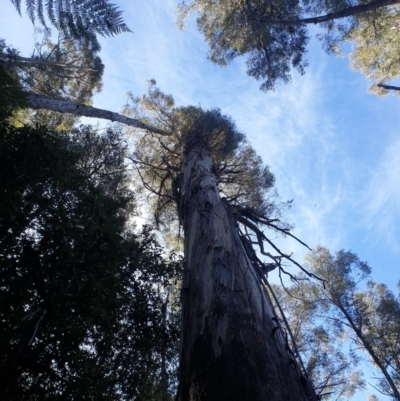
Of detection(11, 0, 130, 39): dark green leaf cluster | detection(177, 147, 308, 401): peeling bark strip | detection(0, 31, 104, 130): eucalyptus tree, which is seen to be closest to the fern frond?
detection(11, 0, 130, 39): dark green leaf cluster

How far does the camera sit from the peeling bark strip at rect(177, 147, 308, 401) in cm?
243

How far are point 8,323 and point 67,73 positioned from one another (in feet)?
44.7

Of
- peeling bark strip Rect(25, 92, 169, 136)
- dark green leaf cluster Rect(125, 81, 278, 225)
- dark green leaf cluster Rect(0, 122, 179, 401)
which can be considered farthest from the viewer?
dark green leaf cluster Rect(125, 81, 278, 225)

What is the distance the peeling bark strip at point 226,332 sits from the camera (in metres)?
2.43

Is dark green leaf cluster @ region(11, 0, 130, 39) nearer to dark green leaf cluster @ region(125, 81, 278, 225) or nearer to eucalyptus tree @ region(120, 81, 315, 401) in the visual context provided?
eucalyptus tree @ region(120, 81, 315, 401)

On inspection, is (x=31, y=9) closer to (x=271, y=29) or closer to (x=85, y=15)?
(x=85, y=15)

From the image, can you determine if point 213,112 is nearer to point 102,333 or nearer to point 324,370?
point 102,333

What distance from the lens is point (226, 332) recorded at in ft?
9.70

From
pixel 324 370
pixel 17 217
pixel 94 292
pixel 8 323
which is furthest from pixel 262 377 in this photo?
pixel 324 370

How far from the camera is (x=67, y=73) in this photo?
14.5 meters

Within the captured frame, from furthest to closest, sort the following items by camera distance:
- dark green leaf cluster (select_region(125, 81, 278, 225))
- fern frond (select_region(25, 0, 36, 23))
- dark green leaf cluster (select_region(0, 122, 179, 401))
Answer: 1. dark green leaf cluster (select_region(125, 81, 278, 225))
2. dark green leaf cluster (select_region(0, 122, 179, 401))
3. fern frond (select_region(25, 0, 36, 23))

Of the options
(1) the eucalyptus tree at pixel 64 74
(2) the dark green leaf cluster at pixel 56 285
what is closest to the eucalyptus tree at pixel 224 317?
(2) the dark green leaf cluster at pixel 56 285

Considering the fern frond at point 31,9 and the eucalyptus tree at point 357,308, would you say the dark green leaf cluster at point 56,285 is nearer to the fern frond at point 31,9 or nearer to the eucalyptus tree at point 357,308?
the fern frond at point 31,9

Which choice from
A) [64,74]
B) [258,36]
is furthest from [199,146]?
[64,74]
